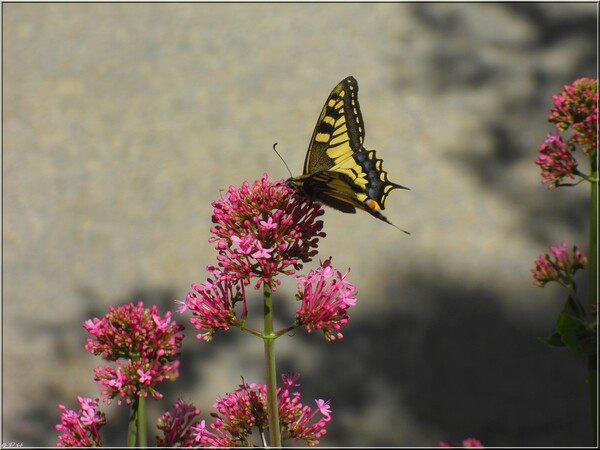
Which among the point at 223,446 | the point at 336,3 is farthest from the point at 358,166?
the point at 336,3

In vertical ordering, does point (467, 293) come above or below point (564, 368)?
above

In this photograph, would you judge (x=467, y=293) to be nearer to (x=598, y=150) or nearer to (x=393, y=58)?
(x=393, y=58)

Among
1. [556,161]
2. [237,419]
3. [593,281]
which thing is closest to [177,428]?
[237,419]

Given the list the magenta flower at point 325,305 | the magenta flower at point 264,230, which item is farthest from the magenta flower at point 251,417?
the magenta flower at point 264,230

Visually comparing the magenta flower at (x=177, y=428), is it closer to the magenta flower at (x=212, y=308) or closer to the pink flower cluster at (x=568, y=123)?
the magenta flower at (x=212, y=308)

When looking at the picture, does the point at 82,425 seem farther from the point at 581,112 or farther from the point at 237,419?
the point at 581,112

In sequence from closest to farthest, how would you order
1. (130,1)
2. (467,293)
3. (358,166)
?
(358,166) < (467,293) < (130,1)

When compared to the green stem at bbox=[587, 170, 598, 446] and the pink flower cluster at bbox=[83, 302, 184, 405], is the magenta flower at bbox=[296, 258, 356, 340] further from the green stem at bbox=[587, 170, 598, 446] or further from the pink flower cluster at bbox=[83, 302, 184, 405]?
the green stem at bbox=[587, 170, 598, 446]
